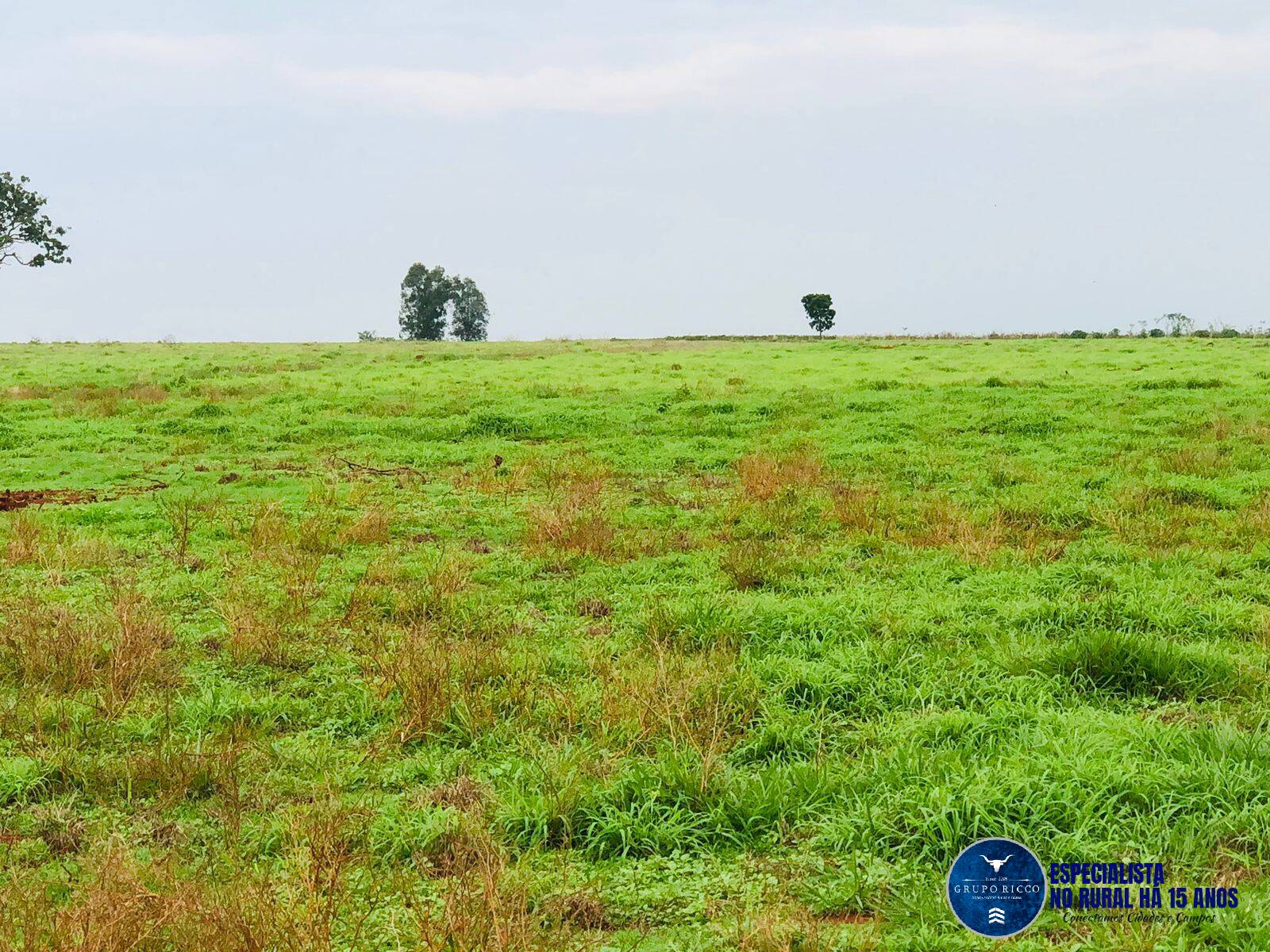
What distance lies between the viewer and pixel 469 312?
345ft

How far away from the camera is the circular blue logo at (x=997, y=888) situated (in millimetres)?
3971

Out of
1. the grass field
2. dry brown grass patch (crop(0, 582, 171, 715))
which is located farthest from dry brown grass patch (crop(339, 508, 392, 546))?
dry brown grass patch (crop(0, 582, 171, 715))

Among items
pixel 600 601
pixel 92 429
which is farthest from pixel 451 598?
pixel 92 429

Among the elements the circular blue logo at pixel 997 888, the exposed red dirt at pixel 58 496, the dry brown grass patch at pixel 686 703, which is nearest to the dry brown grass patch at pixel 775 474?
the dry brown grass patch at pixel 686 703

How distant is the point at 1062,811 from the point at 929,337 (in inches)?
2307

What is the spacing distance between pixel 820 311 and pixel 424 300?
42.7 metres

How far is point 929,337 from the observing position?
5988 cm

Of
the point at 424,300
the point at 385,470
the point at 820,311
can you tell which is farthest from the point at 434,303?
the point at 385,470

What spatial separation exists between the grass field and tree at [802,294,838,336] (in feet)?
254

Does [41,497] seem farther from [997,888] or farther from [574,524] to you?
[997,888]

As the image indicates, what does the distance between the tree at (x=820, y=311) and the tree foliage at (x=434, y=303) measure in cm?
3544

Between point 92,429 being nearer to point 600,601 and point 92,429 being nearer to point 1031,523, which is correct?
point 600,601

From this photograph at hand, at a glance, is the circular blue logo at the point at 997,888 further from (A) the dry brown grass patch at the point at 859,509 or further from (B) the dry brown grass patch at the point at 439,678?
(A) the dry brown grass patch at the point at 859,509

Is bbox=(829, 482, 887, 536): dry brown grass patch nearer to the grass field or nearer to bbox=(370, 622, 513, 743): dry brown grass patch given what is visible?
the grass field
